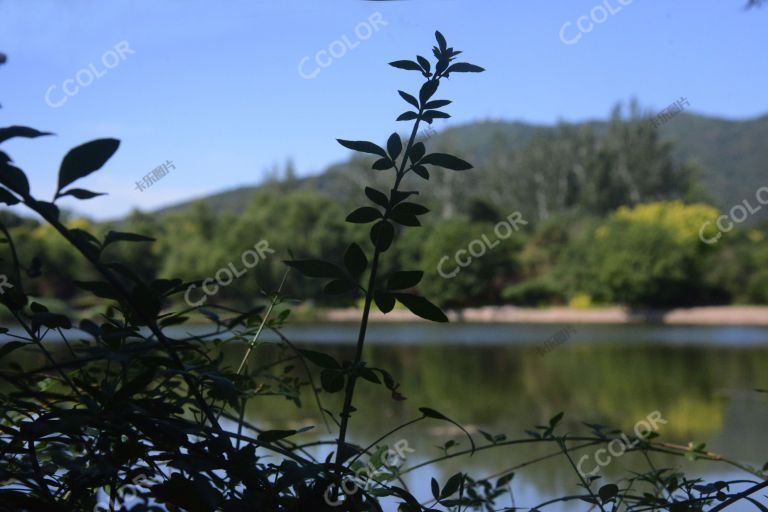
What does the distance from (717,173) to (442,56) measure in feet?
93.1

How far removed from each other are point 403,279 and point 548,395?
4.88 meters

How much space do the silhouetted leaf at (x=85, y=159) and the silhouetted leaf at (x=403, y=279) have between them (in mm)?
124

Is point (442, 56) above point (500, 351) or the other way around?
above

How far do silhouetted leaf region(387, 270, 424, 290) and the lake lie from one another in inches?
10.8

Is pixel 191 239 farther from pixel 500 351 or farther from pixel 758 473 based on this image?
pixel 758 473

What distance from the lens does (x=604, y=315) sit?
13.7 meters

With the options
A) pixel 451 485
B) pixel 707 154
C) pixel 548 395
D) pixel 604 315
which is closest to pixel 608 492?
pixel 451 485

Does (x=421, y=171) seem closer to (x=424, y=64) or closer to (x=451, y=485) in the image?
(x=424, y=64)

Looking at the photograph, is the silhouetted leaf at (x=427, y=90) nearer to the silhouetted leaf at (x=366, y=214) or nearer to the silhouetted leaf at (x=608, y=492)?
the silhouetted leaf at (x=366, y=214)

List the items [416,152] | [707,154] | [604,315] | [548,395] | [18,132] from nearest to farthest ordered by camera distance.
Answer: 1. [18,132]
2. [416,152]
3. [548,395]
4. [604,315]
5. [707,154]

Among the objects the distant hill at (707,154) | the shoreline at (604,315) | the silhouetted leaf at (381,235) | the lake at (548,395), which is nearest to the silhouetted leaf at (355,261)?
the silhouetted leaf at (381,235)

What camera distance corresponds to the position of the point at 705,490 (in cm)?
42

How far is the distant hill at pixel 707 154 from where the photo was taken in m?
20.0

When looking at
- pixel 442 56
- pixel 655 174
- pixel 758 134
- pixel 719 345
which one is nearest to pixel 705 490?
pixel 442 56
